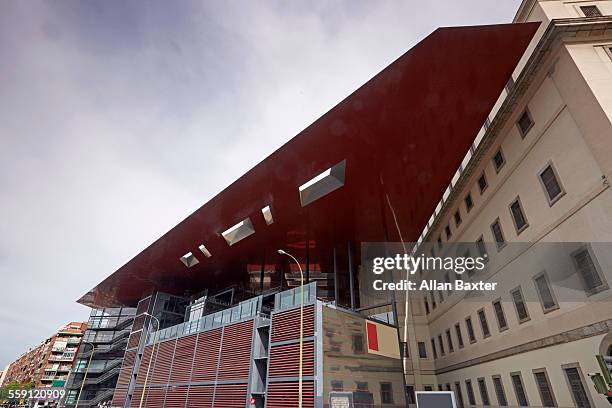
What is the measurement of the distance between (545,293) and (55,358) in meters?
125

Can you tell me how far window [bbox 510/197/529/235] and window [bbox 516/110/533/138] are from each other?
149 inches

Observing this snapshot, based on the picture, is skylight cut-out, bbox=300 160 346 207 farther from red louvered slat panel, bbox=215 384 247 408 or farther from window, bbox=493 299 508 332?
red louvered slat panel, bbox=215 384 247 408

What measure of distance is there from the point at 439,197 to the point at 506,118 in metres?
8.41

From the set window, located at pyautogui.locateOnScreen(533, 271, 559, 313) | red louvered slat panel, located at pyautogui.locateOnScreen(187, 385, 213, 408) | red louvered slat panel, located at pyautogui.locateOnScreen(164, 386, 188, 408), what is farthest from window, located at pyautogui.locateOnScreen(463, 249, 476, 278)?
red louvered slat panel, located at pyautogui.locateOnScreen(164, 386, 188, 408)

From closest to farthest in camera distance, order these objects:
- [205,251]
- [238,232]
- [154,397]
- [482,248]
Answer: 1. [482,248]
2. [238,232]
3. [154,397]
4. [205,251]

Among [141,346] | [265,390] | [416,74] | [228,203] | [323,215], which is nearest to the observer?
[416,74]

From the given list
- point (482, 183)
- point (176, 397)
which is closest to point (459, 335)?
point (482, 183)

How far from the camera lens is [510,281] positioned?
1981cm

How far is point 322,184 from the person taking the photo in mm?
23984

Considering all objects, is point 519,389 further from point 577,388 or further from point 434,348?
point 434,348

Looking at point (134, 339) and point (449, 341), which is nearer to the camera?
point (449, 341)

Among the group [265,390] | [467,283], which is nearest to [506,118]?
[467,283]

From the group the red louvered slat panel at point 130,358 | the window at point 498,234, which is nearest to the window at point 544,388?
the window at point 498,234

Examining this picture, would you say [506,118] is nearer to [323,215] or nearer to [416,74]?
[416,74]
